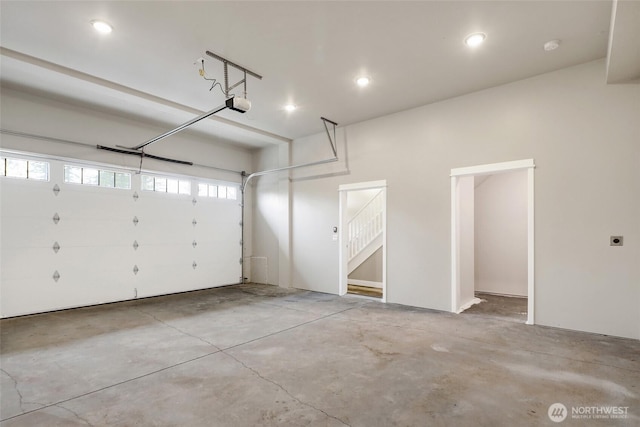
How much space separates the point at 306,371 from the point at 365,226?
5.22 meters

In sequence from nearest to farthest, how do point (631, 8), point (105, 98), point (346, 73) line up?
1. point (631, 8)
2. point (346, 73)
3. point (105, 98)

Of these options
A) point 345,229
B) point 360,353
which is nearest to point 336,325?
point 360,353

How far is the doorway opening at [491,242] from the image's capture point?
505 centimetres

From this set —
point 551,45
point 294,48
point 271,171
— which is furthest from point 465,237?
point 271,171

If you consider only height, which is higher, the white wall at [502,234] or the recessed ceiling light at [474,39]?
the recessed ceiling light at [474,39]

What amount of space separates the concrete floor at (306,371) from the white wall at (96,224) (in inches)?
31.6

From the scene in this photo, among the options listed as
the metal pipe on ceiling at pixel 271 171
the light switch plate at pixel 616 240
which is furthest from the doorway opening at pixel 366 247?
the light switch plate at pixel 616 240

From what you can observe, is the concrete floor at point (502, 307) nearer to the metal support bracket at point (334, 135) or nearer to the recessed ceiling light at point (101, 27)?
the metal support bracket at point (334, 135)

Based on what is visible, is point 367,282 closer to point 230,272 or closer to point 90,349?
point 230,272

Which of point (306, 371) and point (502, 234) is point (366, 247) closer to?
point (502, 234)

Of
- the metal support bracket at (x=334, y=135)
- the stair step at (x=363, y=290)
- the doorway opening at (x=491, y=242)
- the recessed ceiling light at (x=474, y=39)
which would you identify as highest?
the recessed ceiling light at (x=474, y=39)

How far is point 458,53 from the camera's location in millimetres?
3809

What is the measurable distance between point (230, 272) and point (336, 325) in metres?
4.24

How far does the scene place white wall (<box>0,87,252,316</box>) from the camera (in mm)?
4863
